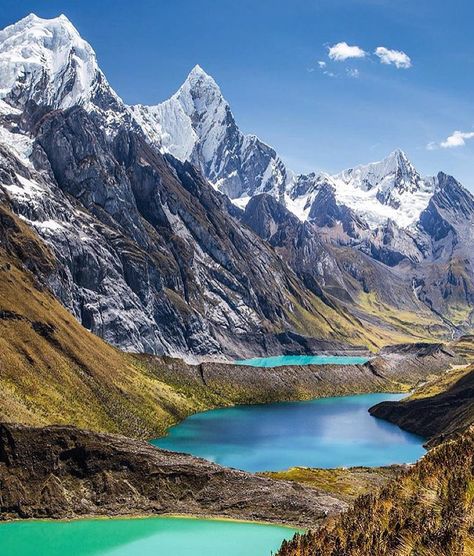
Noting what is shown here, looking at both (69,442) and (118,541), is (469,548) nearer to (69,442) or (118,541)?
(118,541)

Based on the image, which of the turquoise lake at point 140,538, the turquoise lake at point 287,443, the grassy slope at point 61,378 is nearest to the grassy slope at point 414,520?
the turquoise lake at point 140,538

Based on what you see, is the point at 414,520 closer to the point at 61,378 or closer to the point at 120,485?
the point at 120,485

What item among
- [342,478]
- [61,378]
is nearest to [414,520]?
[342,478]

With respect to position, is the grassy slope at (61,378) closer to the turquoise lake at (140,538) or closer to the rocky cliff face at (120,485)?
the rocky cliff face at (120,485)

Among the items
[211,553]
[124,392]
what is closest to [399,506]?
[211,553]

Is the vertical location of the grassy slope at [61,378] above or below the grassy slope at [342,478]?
above

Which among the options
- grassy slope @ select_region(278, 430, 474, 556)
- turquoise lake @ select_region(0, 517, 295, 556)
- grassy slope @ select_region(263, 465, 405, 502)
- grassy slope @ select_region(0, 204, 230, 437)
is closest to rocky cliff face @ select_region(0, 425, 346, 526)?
turquoise lake @ select_region(0, 517, 295, 556)

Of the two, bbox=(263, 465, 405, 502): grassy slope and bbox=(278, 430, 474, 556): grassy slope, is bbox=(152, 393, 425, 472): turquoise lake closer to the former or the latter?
bbox=(263, 465, 405, 502): grassy slope
